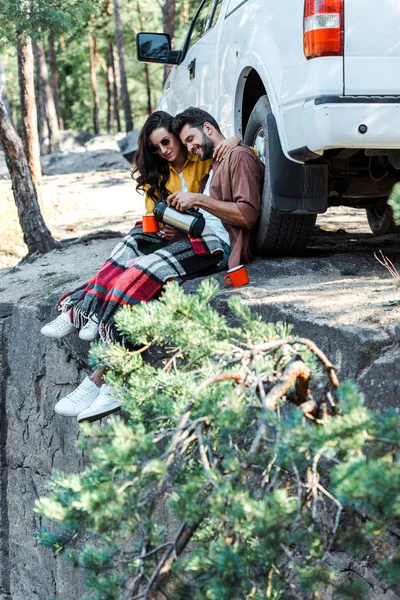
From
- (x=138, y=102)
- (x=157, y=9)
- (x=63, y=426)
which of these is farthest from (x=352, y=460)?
(x=138, y=102)

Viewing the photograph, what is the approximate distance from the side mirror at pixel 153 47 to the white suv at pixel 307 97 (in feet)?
2.32

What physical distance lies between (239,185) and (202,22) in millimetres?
2507

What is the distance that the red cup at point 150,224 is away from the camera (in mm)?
4590

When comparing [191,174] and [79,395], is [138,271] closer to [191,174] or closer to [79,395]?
[79,395]

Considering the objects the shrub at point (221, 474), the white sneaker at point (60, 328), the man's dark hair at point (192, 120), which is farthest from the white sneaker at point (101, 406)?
the man's dark hair at point (192, 120)

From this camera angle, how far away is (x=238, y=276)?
14.8 feet

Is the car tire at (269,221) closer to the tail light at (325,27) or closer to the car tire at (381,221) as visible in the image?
the tail light at (325,27)

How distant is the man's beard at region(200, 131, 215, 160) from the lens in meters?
4.68

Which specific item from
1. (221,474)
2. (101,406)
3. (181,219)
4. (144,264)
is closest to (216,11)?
(181,219)

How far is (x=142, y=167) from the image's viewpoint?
16.0ft

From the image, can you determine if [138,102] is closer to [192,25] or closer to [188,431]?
[192,25]

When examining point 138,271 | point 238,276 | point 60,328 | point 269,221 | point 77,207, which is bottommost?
point 77,207

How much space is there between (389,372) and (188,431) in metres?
1.28

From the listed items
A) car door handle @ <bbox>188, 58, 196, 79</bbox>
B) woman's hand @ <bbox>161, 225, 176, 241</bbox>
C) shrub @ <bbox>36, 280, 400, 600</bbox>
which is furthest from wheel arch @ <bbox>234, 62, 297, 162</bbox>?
shrub @ <bbox>36, 280, 400, 600</bbox>
